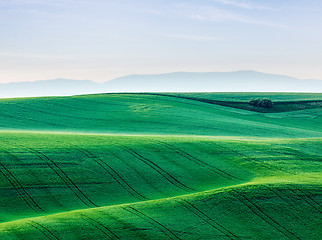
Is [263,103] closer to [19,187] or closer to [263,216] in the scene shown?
[263,216]

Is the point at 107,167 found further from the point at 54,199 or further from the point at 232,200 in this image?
the point at 232,200

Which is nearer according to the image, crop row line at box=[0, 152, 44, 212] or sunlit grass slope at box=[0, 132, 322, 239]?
sunlit grass slope at box=[0, 132, 322, 239]

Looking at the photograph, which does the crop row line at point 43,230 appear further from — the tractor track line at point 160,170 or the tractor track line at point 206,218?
the tractor track line at point 160,170

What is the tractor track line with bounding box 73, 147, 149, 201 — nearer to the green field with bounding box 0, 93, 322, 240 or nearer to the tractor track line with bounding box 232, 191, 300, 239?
the green field with bounding box 0, 93, 322, 240

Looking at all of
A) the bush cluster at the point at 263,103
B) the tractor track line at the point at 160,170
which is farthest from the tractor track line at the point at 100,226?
the bush cluster at the point at 263,103

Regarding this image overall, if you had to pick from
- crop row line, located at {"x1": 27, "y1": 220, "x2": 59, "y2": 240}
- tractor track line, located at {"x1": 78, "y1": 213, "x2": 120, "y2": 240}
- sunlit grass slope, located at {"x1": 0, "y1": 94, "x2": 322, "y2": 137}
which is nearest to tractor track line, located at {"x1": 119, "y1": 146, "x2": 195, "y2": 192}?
tractor track line, located at {"x1": 78, "y1": 213, "x2": 120, "y2": 240}

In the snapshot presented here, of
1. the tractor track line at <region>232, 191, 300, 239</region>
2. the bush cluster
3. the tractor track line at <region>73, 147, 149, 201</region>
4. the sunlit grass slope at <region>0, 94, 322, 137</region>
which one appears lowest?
the tractor track line at <region>232, 191, 300, 239</region>

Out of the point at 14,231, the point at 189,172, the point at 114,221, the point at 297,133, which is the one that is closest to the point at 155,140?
the point at 189,172

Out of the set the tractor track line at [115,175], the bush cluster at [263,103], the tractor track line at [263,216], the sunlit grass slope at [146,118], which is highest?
the bush cluster at [263,103]
